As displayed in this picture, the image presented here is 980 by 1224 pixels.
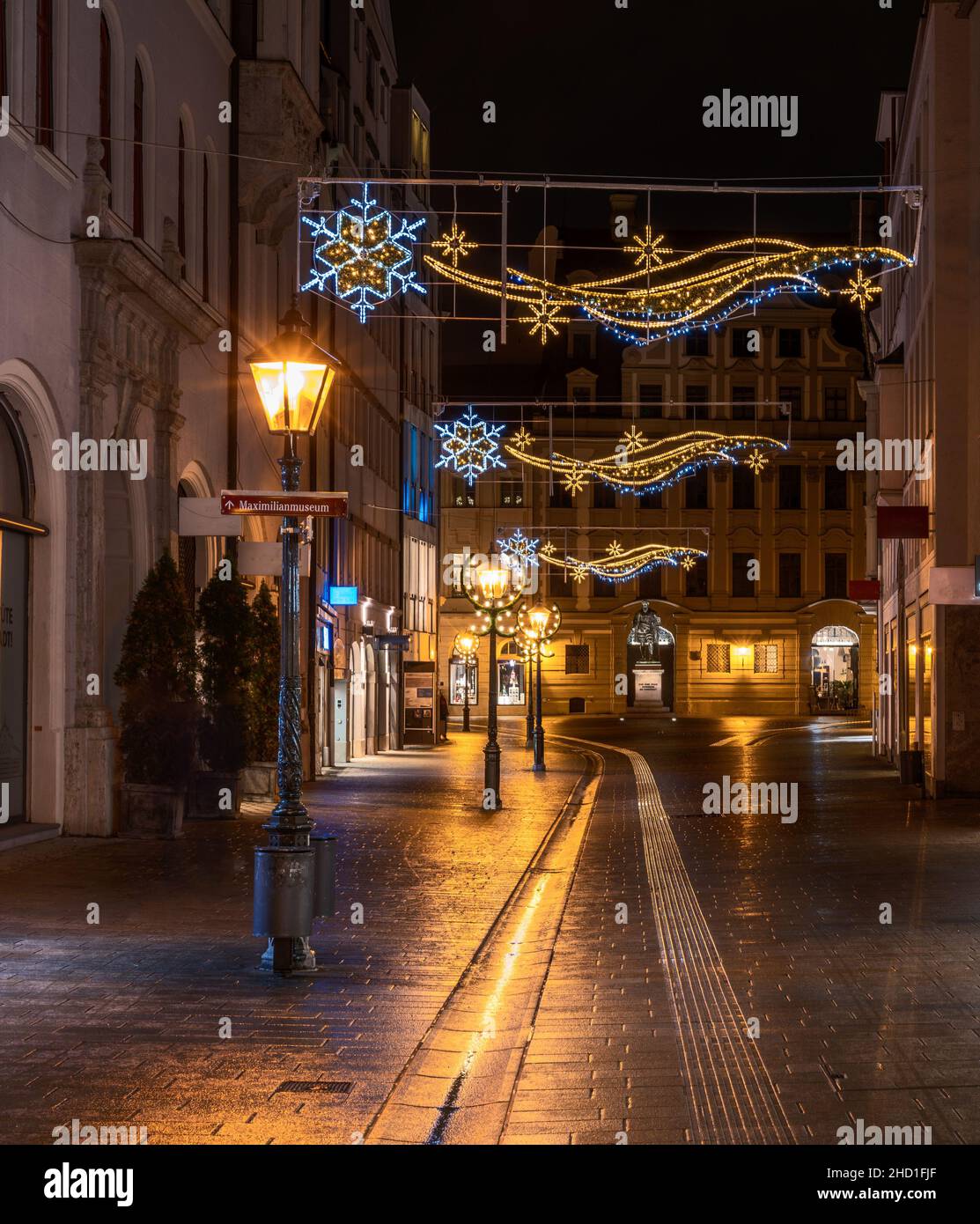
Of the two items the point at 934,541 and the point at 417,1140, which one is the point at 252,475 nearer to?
the point at 934,541

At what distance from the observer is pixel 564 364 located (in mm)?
79938

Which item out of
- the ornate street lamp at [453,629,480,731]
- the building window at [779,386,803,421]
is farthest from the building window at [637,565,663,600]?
the building window at [779,386,803,421]

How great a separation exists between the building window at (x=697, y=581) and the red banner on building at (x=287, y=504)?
225 feet

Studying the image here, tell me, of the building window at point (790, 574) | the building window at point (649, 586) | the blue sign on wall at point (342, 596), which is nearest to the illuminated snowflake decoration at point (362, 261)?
the blue sign on wall at point (342, 596)

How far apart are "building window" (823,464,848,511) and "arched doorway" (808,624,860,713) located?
516 cm

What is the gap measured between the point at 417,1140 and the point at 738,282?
50.4 ft

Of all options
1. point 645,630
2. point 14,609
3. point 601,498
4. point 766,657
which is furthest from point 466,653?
point 14,609

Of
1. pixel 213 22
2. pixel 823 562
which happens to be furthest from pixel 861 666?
pixel 213 22

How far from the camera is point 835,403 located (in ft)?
255

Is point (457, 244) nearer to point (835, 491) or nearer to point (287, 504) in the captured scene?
point (287, 504)

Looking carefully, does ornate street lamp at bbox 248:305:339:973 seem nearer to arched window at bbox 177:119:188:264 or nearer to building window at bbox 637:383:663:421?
arched window at bbox 177:119:188:264

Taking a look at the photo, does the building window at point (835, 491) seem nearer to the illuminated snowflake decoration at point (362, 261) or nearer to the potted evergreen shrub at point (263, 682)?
the illuminated snowflake decoration at point (362, 261)

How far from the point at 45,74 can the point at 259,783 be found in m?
10.3

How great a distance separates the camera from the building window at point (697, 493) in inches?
3127
